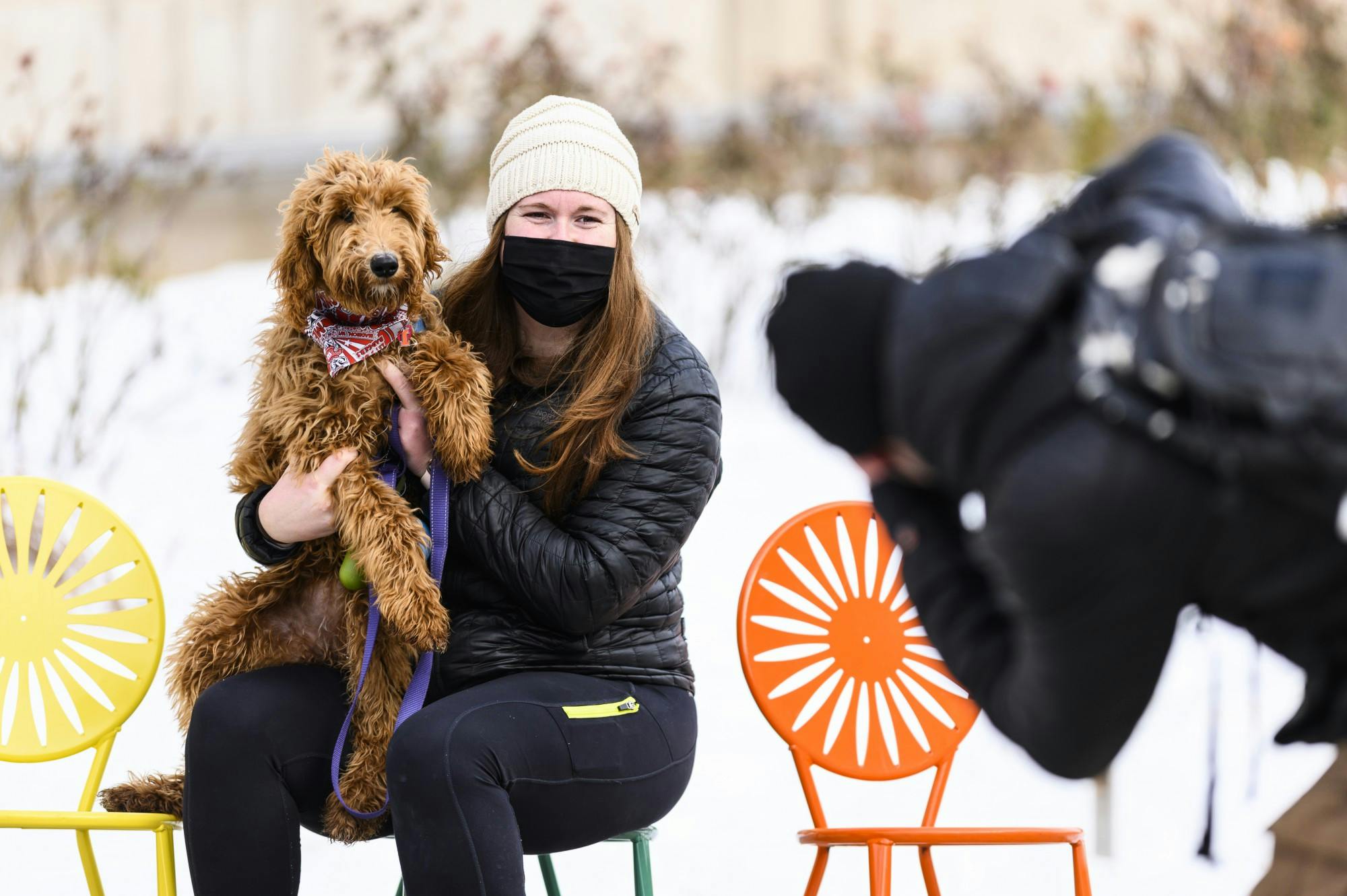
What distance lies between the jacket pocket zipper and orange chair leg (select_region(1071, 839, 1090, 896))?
82 cm

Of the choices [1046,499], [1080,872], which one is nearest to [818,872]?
[1080,872]

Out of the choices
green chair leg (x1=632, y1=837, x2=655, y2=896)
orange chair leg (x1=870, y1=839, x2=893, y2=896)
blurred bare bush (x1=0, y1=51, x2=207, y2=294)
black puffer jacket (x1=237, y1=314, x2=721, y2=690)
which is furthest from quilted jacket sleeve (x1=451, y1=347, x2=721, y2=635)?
blurred bare bush (x1=0, y1=51, x2=207, y2=294)

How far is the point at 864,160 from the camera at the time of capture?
29.2ft

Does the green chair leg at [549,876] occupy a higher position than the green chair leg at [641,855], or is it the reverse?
the green chair leg at [641,855]

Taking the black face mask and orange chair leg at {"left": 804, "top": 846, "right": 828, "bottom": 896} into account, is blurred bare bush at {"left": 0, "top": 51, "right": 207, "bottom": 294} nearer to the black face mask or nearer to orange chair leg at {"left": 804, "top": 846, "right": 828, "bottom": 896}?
the black face mask

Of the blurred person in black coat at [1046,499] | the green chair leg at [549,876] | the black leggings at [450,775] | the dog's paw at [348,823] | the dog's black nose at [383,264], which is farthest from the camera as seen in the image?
the green chair leg at [549,876]

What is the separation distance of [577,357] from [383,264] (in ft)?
1.34

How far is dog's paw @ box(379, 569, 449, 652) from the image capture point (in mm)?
2305

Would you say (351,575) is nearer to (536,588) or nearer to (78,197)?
(536,588)

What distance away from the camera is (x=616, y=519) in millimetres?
2391

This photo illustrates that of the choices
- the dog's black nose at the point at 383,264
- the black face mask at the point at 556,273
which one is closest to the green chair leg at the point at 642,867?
the black face mask at the point at 556,273

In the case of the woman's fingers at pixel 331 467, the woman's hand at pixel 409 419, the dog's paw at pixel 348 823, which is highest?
the woman's hand at pixel 409 419

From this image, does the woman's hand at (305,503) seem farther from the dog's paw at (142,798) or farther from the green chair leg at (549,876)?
the green chair leg at (549,876)

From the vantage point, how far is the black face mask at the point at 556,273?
2.48 meters
